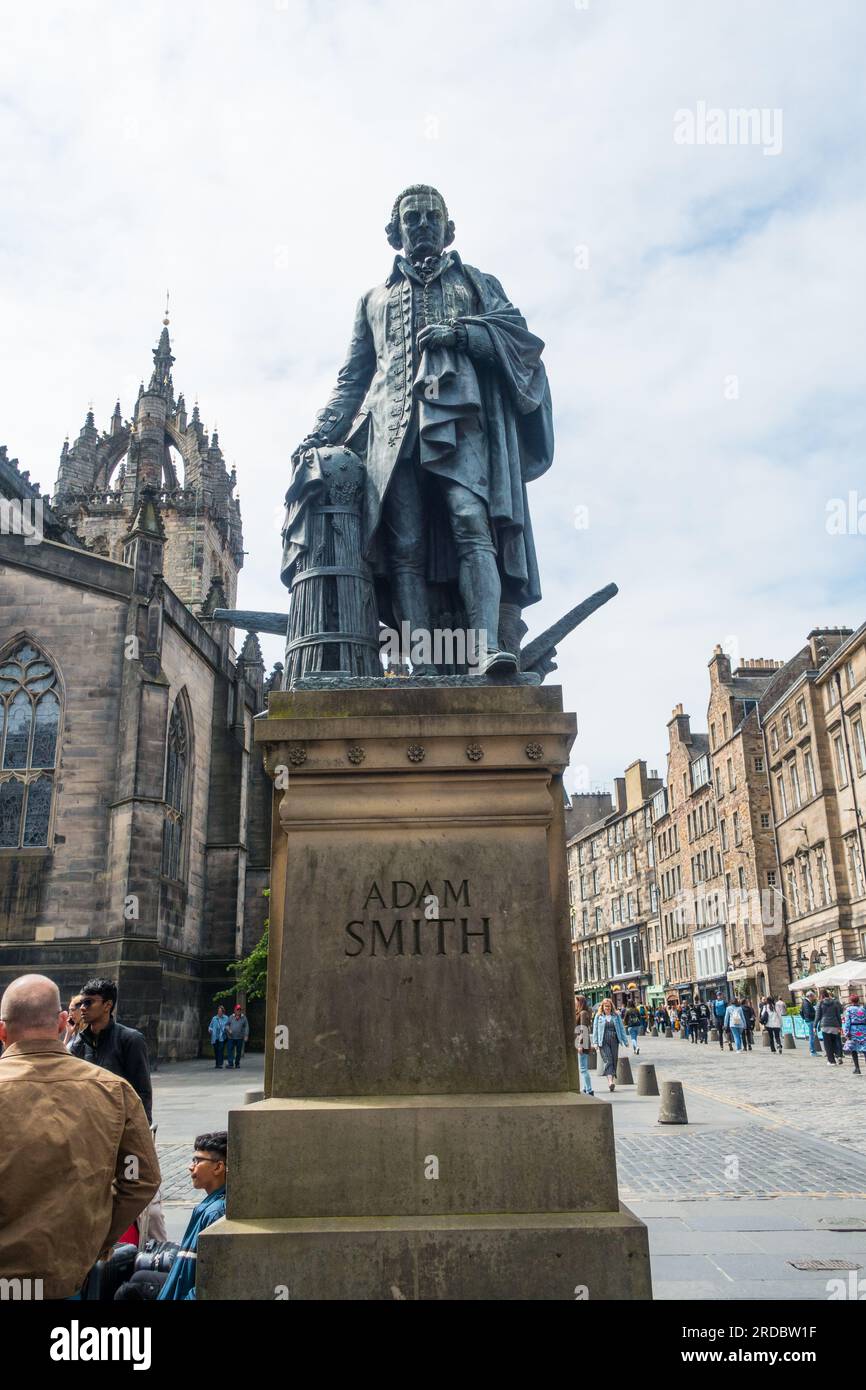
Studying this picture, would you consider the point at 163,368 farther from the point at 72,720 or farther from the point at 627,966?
the point at 627,966

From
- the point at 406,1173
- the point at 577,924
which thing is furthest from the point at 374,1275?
the point at 577,924

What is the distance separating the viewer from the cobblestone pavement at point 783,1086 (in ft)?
43.8

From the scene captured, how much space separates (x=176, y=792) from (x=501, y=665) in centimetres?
2999

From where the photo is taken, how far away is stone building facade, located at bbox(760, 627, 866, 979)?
4003 cm

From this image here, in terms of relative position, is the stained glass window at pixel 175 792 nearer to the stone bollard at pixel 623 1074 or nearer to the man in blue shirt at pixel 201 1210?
the stone bollard at pixel 623 1074

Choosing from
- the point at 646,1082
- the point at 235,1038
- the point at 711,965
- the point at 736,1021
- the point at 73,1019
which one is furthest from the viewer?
the point at 711,965

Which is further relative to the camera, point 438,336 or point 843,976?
point 843,976

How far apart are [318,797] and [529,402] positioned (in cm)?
231

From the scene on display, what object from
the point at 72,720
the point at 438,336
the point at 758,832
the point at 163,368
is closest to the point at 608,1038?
the point at 72,720

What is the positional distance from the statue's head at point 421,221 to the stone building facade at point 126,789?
17.7 metres

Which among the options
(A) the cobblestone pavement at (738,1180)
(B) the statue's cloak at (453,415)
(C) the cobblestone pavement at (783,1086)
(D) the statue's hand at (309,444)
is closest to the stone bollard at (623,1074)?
(A) the cobblestone pavement at (738,1180)

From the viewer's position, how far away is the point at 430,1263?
118 inches

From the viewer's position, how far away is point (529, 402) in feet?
16.0

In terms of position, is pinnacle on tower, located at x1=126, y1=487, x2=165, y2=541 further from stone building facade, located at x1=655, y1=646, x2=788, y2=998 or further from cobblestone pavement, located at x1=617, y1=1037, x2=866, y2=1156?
stone building facade, located at x1=655, y1=646, x2=788, y2=998
